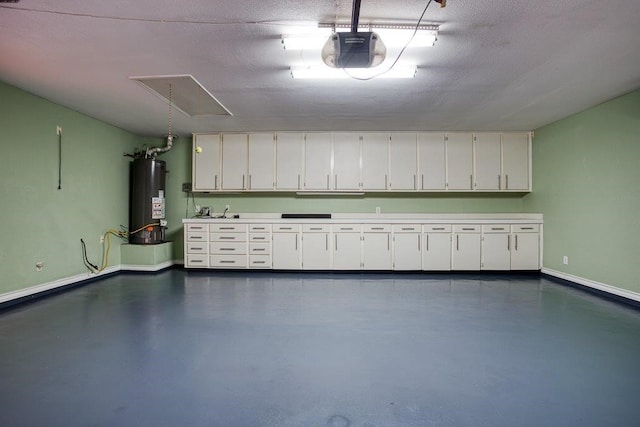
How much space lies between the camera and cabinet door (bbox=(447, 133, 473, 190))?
5309 mm

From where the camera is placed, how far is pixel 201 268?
17.3ft

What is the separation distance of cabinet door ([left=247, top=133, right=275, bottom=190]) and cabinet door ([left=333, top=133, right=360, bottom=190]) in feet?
3.90

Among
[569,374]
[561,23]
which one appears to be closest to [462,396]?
[569,374]

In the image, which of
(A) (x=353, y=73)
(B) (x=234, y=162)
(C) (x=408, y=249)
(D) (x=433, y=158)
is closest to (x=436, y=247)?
(C) (x=408, y=249)

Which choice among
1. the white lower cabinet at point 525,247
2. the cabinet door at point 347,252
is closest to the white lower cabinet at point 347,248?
the cabinet door at point 347,252

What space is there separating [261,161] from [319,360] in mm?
4012

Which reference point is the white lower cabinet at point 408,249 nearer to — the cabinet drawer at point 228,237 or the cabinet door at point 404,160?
the cabinet door at point 404,160

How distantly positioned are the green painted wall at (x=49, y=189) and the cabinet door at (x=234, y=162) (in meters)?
1.83

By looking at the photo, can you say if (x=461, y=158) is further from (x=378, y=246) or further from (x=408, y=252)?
(x=378, y=246)

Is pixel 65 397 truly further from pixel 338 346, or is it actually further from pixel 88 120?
pixel 88 120

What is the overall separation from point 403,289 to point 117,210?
4.93 m

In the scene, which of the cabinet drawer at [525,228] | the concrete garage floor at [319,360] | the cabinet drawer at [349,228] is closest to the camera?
the concrete garage floor at [319,360]

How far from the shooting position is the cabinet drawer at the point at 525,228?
5000 millimetres

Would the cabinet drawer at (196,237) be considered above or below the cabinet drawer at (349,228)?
below
